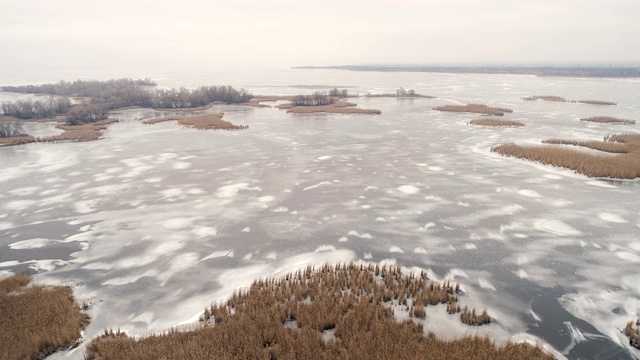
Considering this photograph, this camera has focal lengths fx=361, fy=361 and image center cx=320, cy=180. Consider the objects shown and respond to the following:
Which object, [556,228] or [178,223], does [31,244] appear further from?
[556,228]

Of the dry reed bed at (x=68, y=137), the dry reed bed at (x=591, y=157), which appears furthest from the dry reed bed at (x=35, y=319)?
the dry reed bed at (x=68, y=137)

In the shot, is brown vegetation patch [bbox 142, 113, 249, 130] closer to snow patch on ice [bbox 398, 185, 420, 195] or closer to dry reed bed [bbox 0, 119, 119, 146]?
dry reed bed [bbox 0, 119, 119, 146]

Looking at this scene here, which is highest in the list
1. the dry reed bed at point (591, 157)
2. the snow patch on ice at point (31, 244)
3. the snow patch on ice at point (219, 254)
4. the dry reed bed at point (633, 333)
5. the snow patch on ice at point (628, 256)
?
the dry reed bed at point (591, 157)

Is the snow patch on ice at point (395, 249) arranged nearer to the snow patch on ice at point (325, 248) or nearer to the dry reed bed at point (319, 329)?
the dry reed bed at point (319, 329)

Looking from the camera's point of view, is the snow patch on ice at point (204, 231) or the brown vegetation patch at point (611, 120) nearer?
the snow patch on ice at point (204, 231)

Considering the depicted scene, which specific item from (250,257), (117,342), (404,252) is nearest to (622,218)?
(404,252)

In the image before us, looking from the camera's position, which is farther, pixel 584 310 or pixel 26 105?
pixel 26 105

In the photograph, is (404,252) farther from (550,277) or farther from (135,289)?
(135,289)
